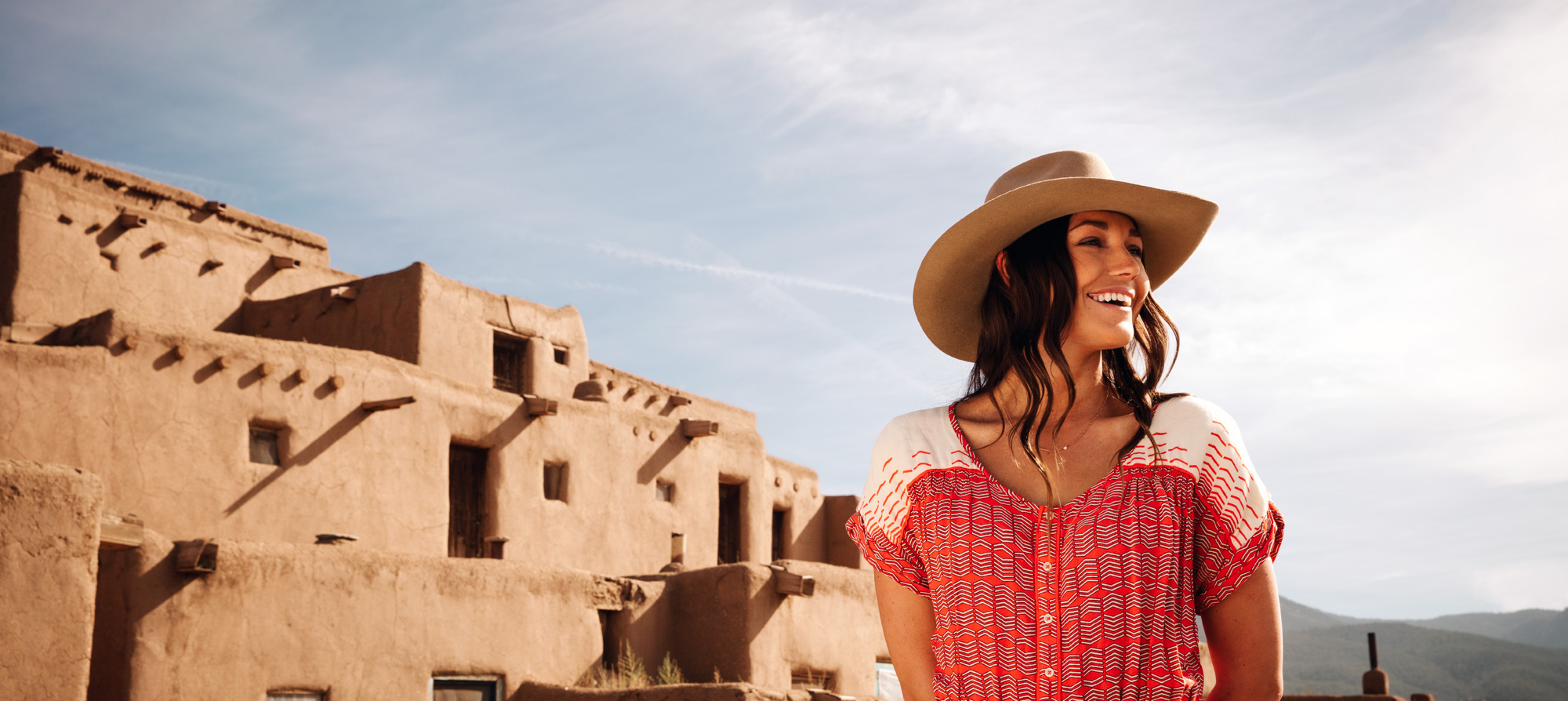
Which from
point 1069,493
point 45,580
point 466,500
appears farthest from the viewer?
point 466,500

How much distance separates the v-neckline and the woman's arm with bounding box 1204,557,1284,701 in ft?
0.91

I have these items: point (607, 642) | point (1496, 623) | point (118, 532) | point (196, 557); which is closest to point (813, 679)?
point (607, 642)

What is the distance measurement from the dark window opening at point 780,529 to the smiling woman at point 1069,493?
19.0 m

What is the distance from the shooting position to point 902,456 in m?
2.30

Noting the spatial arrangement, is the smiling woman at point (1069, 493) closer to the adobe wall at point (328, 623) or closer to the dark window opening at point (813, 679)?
the adobe wall at point (328, 623)

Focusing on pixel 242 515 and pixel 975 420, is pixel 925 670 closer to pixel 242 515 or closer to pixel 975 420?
pixel 975 420

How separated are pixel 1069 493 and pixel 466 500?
1339cm

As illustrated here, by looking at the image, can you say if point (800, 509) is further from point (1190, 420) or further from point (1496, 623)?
point (1496, 623)

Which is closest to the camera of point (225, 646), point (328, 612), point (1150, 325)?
point (1150, 325)

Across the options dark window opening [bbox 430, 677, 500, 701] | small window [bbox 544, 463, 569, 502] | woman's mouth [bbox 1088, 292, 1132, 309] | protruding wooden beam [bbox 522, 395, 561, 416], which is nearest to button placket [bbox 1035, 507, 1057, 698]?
woman's mouth [bbox 1088, 292, 1132, 309]

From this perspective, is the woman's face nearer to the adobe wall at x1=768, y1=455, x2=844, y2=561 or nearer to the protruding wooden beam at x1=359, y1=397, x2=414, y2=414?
the protruding wooden beam at x1=359, y1=397, x2=414, y2=414

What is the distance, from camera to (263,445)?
12633 mm

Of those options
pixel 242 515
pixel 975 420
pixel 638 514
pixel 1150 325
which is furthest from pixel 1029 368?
pixel 638 514

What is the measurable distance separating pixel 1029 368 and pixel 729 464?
1660 cm
